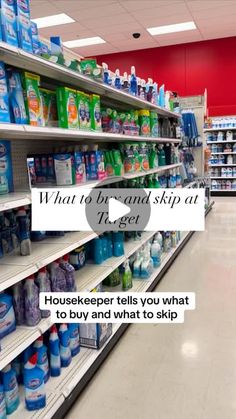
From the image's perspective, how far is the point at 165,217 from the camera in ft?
13.8

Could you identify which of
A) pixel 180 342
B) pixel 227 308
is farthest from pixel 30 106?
pixel 227 308

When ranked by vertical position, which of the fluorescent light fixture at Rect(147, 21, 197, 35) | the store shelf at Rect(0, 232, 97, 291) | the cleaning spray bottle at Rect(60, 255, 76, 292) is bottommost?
the cleaning spray bottle at Rect(60, 255, 76, 292)

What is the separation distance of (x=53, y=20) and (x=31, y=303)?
7.51m

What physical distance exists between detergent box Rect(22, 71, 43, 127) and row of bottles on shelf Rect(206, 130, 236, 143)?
897 cm

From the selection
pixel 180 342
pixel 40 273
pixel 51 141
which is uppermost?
pixel 51 141

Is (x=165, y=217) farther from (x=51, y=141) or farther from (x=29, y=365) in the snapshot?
(x=29, y=365)

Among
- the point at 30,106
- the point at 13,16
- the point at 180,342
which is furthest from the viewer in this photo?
the point at 180,342

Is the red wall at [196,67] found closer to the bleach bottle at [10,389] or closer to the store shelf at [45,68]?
the store shelf at [45,68]

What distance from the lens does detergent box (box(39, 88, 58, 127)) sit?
6.66 ft

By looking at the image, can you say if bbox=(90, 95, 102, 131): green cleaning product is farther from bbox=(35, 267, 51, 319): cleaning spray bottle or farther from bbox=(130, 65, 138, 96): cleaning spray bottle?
bbox=(35, 267, 51, 319): cleaning spray bottle

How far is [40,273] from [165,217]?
252 centimetres

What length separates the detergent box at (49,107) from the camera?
203 centimetres

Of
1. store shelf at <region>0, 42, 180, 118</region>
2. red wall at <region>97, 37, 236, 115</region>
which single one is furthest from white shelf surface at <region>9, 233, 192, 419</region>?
red wall at <region>97, 37, 236, 115</region>

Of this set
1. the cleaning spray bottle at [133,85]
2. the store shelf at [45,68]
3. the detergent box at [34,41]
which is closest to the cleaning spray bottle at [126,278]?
the store shelf at [45,68]
